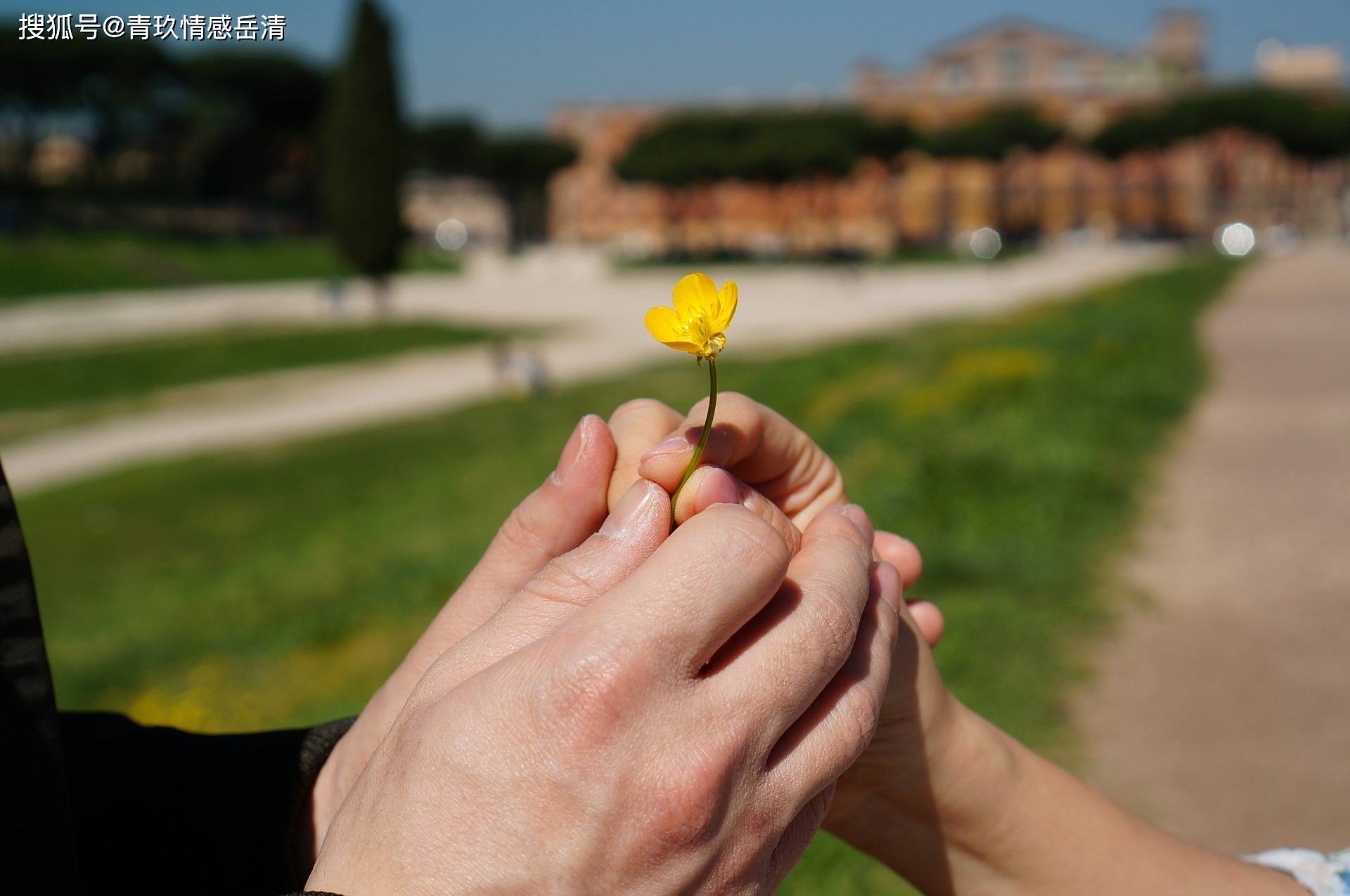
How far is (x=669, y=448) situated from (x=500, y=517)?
7653 mm

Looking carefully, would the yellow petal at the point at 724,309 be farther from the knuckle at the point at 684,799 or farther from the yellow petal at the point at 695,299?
the knuckle at the point at 684,799

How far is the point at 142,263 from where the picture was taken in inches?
1544

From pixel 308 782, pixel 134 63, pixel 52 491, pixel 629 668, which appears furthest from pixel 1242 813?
pixel 134 63

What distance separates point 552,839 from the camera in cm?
95

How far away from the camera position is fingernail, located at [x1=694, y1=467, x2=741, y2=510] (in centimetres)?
112

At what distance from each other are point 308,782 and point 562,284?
140 feet

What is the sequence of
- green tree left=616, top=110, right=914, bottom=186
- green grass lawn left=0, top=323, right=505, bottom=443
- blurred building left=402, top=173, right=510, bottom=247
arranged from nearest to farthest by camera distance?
green grass lawn left=0, top=323, right=505, bottom=443, green tree left=616, top=110, right=914, bottom=186, blurred building left=402, top=173, right=510, bottom=247

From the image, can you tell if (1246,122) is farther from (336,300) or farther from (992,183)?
(336,300)

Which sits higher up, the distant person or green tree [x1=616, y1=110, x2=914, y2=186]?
green tree [x1=616, y1=110, x2=914, y2=186]

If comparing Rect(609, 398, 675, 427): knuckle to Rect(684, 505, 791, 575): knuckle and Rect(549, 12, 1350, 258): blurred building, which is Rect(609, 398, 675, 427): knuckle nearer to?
Rect(684, 505, 791, 575): knuckle

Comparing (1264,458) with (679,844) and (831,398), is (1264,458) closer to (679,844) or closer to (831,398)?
(831,398)

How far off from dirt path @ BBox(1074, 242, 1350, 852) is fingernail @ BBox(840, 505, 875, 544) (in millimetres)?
2162

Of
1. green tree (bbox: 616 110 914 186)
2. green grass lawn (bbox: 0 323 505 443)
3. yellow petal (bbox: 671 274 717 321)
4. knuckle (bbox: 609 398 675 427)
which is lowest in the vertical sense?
green grass lawn (bbox: 0 323 505 443)

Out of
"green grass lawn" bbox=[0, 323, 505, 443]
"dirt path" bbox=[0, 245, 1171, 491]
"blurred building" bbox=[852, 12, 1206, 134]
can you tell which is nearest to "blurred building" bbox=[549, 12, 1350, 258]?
"blurred building" bbox=[852, 12, 1206, 134]
